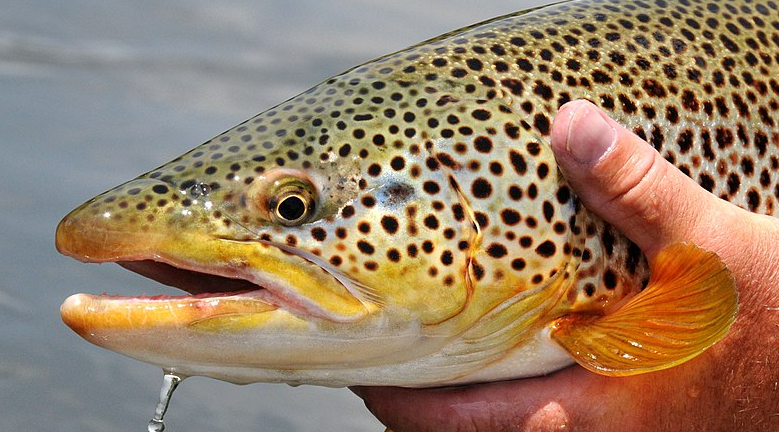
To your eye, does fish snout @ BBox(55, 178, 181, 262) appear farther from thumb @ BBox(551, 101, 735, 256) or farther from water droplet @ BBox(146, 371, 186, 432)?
thumb @ BBox(551, 101, 735, 256)

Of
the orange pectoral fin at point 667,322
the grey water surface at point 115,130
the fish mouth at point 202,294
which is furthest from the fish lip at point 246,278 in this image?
the grey water surface at point 115,130

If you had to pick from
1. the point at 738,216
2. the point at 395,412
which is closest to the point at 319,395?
the point at 395,412

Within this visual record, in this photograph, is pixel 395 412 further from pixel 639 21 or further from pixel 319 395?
pixel 319 395

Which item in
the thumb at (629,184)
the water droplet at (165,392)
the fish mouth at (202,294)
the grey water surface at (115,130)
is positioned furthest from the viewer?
the grey water surface at (115,130)

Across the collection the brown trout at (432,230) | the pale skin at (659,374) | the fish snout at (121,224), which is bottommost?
the pale skin at (659,374)

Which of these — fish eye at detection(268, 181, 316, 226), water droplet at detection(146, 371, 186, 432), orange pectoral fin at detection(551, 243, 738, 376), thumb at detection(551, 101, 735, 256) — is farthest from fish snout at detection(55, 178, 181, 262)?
orange pectoral fin at detection(551, 243, 738, 376)

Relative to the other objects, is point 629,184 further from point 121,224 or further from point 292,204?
point 121,224

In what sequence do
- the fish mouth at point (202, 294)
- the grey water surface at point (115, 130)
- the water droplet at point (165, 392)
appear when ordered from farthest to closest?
1. the grey water surface at point (115, 130)
2. the water droplet at point (165, 392)
3. the fish mouth at point (202, 294)

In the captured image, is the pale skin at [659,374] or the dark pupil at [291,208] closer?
the dark pupil at [291,208]

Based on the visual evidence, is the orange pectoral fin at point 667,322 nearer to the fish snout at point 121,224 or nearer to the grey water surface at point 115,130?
the fish snout at point 121,224
